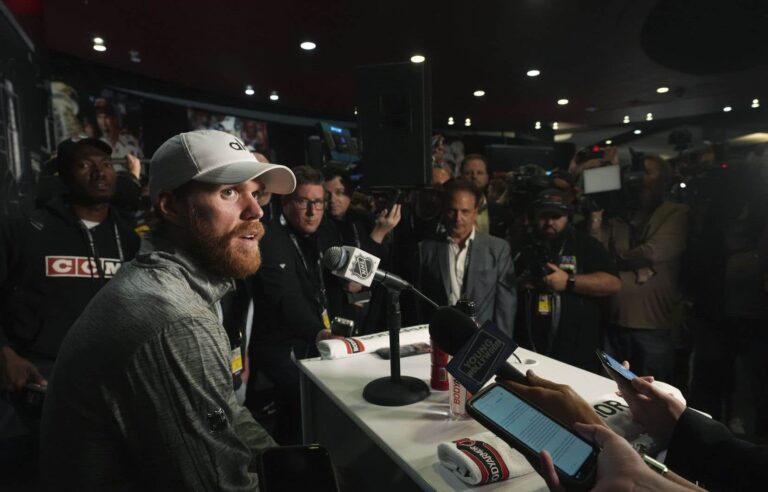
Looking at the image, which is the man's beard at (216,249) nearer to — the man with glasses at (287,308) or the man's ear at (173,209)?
the man's ear at (173,209)

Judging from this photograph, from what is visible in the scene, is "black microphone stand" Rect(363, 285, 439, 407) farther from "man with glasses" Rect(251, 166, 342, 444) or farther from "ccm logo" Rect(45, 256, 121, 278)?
"ccm logo" Rect(45, 256, 121, 278)

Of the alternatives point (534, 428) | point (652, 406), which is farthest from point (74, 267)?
point (652, 406)

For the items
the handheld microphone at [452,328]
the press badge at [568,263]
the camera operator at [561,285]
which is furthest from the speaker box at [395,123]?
the handheld microphone at [452,328]

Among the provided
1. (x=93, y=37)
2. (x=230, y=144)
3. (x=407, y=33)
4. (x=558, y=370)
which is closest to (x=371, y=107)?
(x=230, y=144)

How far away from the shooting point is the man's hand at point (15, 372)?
1920mm

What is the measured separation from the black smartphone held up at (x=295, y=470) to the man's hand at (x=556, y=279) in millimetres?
1739

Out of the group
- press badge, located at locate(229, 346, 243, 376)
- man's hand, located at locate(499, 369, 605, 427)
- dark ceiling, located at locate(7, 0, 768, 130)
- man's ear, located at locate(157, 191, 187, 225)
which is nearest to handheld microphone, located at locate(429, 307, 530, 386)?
man's hand, located at locate(499, 369, 605, 427)

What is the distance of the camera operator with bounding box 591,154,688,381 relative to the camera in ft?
8.75

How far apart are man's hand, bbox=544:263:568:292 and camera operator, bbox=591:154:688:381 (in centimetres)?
57

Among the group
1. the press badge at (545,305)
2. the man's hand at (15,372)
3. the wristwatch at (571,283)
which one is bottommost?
the man's hand at (15,372)

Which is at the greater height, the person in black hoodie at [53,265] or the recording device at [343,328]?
the person in black hoodie at [53,265]

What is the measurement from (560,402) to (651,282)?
6.94ft

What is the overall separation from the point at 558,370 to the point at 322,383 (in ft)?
2.60

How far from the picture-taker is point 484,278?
246cm
